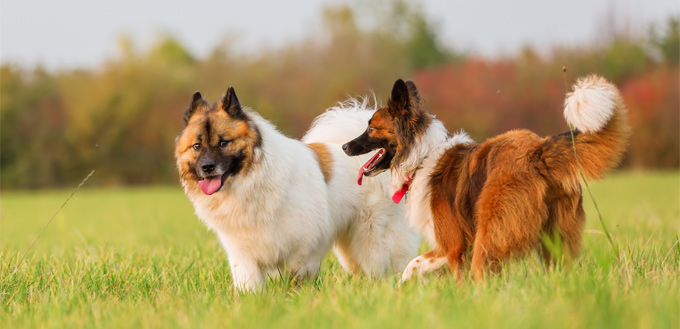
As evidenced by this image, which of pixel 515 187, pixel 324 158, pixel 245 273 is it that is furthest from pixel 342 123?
pixel 515 187

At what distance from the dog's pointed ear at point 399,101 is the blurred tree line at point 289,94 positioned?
86.1 feet

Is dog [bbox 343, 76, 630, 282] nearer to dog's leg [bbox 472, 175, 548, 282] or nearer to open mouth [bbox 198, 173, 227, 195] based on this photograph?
dog's leg [bbox 472, 175, 548, 282]

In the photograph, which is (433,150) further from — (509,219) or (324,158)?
(324,158)

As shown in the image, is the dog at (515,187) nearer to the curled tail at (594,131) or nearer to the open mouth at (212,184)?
the curled tail at (594,131)

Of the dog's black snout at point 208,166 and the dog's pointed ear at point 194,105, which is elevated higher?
the dog's pointed ear at point 194,105

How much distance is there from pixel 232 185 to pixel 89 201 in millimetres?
24104

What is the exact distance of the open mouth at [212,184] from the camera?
4816 mm

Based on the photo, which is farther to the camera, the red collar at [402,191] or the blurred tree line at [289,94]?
the blurred tree line at [289,94]

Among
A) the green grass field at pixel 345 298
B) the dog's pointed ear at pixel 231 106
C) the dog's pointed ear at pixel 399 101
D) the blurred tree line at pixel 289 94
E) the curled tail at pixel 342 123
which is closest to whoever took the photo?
the green grass field at pixel 345 298

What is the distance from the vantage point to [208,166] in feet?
15.5

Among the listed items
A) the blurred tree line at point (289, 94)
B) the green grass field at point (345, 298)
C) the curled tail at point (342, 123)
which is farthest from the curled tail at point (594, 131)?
the blurred tree line at point (289, 94)

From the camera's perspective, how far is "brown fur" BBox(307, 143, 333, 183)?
216 inches

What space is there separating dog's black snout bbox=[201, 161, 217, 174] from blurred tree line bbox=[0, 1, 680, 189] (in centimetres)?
2618

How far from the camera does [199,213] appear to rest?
506 cm
